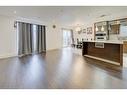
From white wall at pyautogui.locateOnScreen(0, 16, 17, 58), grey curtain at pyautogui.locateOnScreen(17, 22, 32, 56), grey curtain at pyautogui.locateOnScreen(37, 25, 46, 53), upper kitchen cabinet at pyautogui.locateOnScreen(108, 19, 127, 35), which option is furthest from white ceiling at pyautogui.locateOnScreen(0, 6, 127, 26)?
grey curtain at pyautogui.locateOnScreen(37, 25, 46, 53)

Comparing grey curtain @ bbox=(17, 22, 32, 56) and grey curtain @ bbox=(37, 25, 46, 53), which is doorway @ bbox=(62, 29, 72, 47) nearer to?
grey curtain @ bbox=(37, 25, 46, 53)

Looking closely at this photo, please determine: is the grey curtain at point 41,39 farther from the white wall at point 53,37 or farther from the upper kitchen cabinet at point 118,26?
the upper kitchen cabinet at point 118,26

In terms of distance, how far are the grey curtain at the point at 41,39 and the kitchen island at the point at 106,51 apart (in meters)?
3.68

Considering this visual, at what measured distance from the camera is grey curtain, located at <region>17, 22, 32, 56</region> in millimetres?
9406

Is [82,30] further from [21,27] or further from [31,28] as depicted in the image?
[21,27]

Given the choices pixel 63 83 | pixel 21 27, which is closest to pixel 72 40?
pixel 21 27

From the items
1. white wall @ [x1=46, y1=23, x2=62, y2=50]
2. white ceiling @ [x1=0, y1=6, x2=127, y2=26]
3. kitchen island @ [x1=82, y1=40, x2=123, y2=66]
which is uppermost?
white ceiling @ [x1=0, y1=6, x2=127, y2=26]

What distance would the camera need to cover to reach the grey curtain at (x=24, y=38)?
30.9ft

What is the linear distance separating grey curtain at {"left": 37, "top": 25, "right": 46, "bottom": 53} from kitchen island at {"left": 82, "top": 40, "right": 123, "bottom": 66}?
12.1 feet

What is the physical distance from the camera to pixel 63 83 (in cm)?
387

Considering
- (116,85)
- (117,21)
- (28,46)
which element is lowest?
(116,85)

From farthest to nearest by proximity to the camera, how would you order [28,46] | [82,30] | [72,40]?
1. [72,40]
2. [82,30]
3. [28,46]

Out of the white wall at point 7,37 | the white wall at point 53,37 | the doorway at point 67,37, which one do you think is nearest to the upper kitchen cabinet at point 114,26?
the white wall at point 53,37
